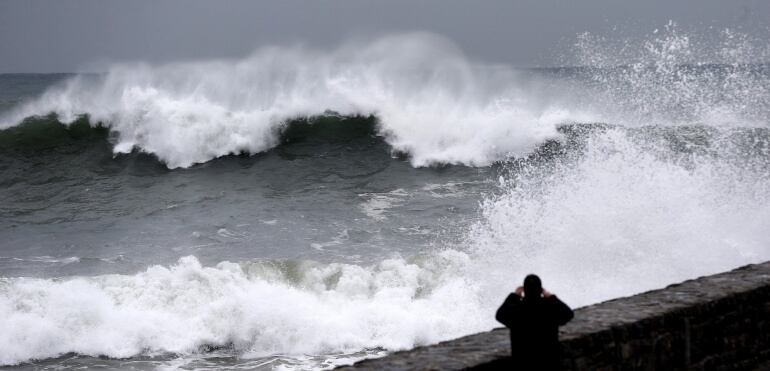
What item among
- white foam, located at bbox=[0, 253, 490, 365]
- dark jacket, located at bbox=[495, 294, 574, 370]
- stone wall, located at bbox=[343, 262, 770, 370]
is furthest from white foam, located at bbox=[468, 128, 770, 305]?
dark jacket, located at bbox=[495, 294, 574, 370]

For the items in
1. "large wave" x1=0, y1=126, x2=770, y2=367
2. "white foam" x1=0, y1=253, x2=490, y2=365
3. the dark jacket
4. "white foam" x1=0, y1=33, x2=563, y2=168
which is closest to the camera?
the dark jacket

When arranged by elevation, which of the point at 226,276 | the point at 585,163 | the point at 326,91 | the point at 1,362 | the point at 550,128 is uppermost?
the point at 326,91

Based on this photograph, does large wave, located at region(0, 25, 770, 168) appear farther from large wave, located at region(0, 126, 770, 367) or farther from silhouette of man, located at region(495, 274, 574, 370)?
silhouette of man, located at region(495, 274, 574, 370)

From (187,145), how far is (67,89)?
610cm

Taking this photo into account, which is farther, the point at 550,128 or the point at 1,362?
the point at 550,128

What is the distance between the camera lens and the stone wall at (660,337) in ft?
11.0

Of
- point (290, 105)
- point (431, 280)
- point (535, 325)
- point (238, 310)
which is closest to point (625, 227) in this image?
point (431, 280)

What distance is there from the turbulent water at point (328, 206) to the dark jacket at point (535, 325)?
5.26m

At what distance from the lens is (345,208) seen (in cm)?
1465

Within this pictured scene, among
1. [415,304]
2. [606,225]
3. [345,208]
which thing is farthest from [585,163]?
[345,208]

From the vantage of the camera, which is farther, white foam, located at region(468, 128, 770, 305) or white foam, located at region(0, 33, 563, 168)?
white foam, located at region(0, 33, 563, 168)

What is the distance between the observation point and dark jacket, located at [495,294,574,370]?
9.98 ft

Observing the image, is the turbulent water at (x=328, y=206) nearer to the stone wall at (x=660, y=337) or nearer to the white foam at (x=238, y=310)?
the white foam at (x=238, y=310)

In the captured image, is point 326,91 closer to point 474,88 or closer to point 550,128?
point 474,88
